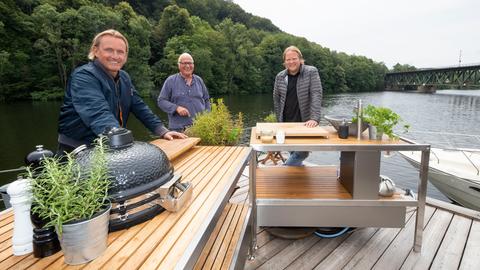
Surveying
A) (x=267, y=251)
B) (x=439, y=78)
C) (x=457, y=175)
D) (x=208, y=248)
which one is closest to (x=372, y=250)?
(x=267, y=251)

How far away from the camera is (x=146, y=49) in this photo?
3797 centimetres

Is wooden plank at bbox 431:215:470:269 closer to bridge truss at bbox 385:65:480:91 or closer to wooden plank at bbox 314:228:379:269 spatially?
wooden plank at bbox 314:228:379:269

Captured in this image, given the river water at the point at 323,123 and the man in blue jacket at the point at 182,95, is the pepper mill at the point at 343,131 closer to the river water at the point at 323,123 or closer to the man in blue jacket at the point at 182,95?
the man in blue jacket at the point at 182,95

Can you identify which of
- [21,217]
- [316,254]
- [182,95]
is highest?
[182,95]

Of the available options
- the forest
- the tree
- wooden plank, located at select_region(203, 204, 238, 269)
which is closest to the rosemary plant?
wooden plank, located at select_region(203, 204, 238, 269)

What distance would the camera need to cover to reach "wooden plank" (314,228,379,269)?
2496 millimetres

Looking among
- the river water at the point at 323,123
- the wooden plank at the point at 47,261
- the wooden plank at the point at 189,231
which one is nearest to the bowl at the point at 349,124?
the wooden plank at the point at 189,231

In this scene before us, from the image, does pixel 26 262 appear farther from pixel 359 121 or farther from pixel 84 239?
pixel 359 121

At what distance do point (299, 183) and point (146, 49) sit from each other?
39925mm

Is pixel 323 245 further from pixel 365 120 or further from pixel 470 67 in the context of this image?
pixel 470 67

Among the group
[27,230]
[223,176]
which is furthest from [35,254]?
[223,176]

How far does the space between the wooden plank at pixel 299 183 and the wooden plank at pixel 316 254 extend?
22.1 inches

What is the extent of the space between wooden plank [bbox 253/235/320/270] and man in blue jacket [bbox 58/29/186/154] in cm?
188

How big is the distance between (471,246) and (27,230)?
3.69 m
